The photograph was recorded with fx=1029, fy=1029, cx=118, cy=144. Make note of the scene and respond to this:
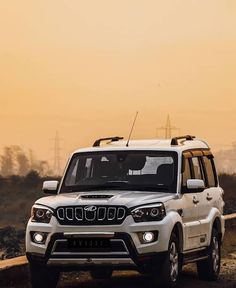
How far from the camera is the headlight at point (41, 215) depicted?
12.8 m

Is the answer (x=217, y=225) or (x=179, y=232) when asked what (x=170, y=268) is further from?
(x=217, y=225)

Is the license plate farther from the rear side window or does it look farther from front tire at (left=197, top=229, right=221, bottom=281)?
the rear side window

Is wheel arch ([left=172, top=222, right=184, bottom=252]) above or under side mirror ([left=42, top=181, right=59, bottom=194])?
under

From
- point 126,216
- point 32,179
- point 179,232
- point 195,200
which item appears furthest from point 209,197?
point 32,179

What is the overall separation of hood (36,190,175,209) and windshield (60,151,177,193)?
37 centimetres

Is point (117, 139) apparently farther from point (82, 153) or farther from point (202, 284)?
point (202, 284)

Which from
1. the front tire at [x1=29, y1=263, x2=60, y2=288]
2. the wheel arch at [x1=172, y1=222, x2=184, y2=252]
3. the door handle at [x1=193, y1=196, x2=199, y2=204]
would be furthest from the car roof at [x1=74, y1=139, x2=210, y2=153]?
the front tire at [x1=29, y1=263, x2=60, y2=288]

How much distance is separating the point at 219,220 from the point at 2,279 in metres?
3.69

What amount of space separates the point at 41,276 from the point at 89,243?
961mm

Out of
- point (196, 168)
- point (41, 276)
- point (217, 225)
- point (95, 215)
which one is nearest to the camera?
point (95, 215)

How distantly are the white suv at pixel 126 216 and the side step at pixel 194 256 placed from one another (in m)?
0.01

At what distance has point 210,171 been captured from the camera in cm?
1594

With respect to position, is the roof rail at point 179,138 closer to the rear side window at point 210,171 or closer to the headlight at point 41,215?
the rear side window at point 210,171

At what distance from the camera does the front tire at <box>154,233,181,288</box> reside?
499 inches
